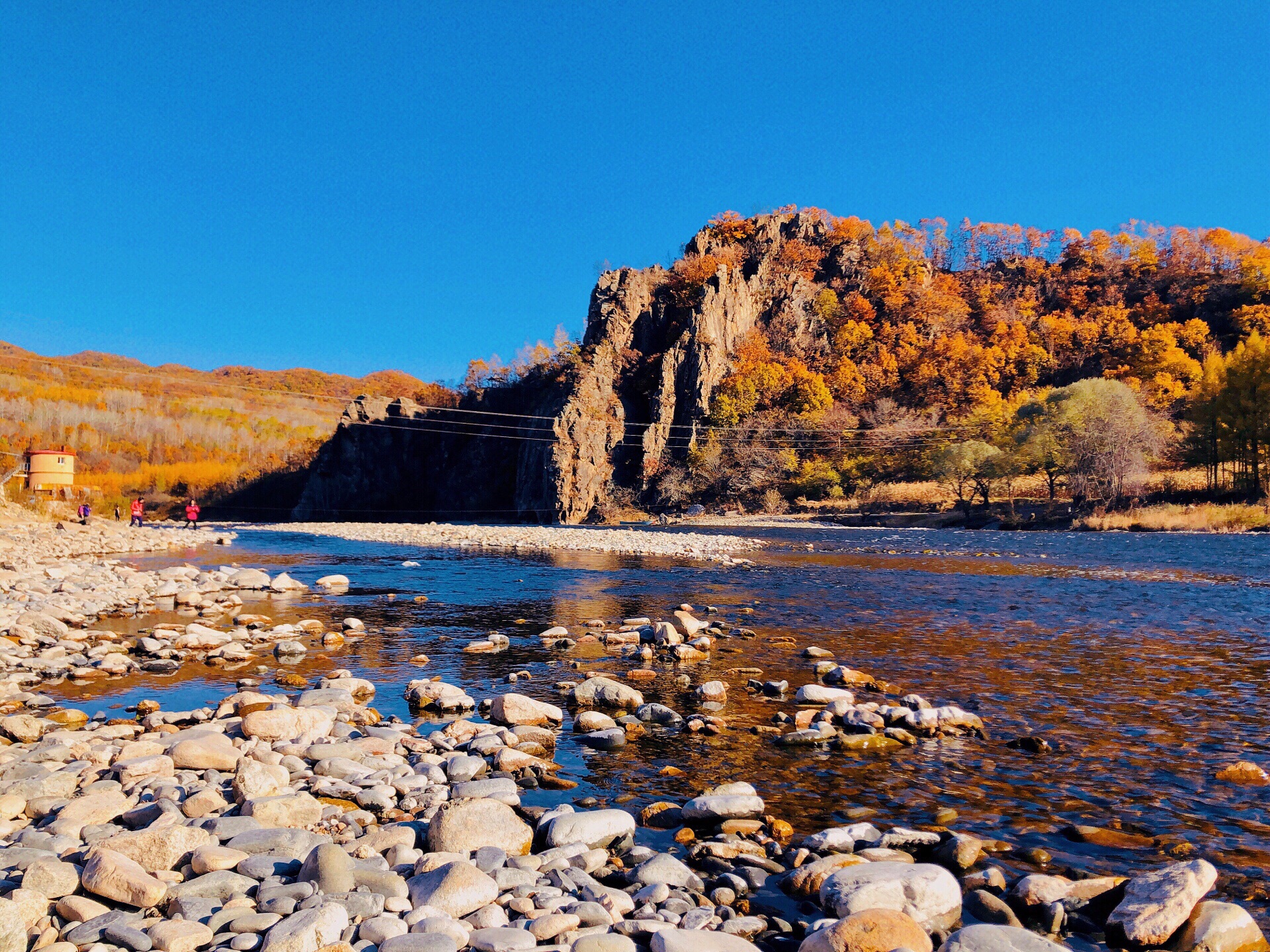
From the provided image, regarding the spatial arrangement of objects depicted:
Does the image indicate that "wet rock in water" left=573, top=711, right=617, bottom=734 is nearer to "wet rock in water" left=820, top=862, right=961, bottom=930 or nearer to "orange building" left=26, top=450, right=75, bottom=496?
"wet rock in water" left=820, top=862, right=961, bottom=930

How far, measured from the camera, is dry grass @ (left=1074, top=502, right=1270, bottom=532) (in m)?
37.0

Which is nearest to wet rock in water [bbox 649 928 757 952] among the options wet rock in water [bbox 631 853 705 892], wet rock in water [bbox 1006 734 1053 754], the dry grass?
wet rock in water [bbox 631 853 705 892]

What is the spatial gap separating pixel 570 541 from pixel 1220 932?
121 ft

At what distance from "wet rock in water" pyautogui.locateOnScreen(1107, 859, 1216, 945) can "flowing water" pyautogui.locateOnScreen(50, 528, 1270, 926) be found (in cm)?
39

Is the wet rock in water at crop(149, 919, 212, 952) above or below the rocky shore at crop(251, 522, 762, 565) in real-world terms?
above

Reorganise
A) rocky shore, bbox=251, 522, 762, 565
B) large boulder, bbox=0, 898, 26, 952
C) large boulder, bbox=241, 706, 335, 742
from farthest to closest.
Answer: rocky shore, bbox=251, 522, 762, 565
large boulder, bbox=241, 706, 335, 742
large boulder, bbox=0, 898, 26, 952

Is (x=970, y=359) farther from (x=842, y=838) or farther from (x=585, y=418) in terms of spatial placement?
(x=842, y=838)

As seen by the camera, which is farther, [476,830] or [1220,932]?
[476,830]

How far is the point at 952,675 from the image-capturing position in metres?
9.89

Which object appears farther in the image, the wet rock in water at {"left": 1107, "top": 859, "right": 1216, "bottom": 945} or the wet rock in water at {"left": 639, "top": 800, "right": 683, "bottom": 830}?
the wet rock in water at {"left": 639, "top": 800, "right": 683, "bottom": 830}

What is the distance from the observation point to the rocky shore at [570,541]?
3262 cm

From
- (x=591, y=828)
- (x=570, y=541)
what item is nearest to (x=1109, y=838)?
(x=591, y=828)

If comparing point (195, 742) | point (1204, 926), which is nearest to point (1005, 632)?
point (1204, 926)

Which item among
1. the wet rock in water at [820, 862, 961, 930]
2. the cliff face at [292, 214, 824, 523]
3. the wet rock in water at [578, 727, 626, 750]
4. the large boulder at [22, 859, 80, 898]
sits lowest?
the wet rock in water at [578, 727, 626, 750]
